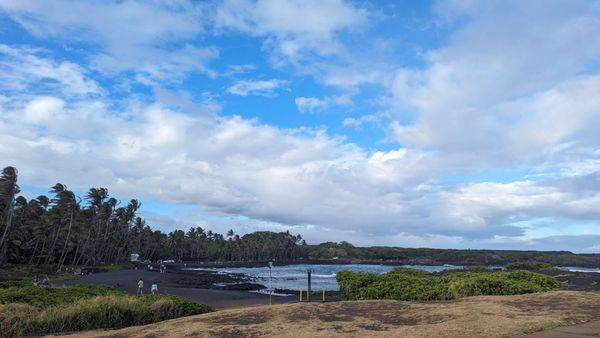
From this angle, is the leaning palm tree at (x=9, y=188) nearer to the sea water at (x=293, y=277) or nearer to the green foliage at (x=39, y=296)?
the sea water at (x=293, y=277)

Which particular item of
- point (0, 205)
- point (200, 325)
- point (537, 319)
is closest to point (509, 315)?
point (537, 319)

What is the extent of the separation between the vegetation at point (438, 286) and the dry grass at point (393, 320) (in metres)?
3.42

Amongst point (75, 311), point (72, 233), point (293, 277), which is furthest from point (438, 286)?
point (72, 233)

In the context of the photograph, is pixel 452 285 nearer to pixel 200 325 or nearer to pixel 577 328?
pixel 577 328

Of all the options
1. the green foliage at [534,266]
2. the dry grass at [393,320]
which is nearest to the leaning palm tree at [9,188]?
the dry grass at [393,320]

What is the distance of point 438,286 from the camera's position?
69.4ft

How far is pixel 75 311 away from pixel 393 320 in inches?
462

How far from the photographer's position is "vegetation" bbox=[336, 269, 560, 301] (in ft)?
66.8

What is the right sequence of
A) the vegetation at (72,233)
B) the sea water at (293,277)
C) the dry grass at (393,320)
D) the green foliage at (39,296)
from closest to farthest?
1. the dry grass at (393,320)
2. the green foliage at (39,296)
3. the sea water at (293,277)
4. the vegetation at (72,233)

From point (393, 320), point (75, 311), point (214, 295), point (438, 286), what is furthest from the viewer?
point (214, 295)

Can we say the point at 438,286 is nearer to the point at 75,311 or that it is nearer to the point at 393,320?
the point at 393,320

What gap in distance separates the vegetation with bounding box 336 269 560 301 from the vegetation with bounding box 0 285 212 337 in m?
7.89

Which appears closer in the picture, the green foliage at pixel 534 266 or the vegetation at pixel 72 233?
the green foliage at pixel 534 266

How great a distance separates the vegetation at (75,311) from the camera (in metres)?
16.1
